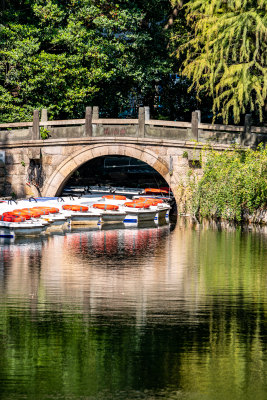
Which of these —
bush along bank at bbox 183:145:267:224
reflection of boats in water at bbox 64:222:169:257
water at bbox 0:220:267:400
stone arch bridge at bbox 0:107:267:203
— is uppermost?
stone arch bridge at bbox 0:107:267:203

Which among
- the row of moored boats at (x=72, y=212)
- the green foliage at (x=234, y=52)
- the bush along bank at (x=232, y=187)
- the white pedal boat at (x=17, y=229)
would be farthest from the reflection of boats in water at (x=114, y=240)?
the green foliage at (x=234, y=52)

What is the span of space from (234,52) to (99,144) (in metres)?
6.81

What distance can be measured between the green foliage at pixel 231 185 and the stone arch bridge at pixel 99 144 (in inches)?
28.8

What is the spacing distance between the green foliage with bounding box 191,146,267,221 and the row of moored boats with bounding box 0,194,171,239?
76.9 inches

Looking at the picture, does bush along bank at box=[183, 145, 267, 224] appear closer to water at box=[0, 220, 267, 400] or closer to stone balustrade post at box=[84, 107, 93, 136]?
water at box=[0, 220, 267, 400]

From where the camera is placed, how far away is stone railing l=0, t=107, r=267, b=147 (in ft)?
112

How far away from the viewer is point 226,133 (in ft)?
113

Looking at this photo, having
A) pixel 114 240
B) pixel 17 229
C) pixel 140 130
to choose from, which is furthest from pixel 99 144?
pixel 17 229

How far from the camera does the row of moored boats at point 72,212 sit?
29828mm

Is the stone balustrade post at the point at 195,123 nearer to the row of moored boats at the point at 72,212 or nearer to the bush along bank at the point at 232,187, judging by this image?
the bush along bank at the point at 232,187

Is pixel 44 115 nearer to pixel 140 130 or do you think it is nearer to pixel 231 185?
pixel 140 130

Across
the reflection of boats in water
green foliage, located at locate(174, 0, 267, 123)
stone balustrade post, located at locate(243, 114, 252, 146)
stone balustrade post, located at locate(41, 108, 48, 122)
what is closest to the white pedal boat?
the reflection of boats in water

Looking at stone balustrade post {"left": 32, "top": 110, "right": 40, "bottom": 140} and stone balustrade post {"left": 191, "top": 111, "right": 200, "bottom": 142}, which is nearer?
stone balustrade post {"left": 191, "top": 111, "right": 200, "bottom": 142}

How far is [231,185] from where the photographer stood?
3291 cm
